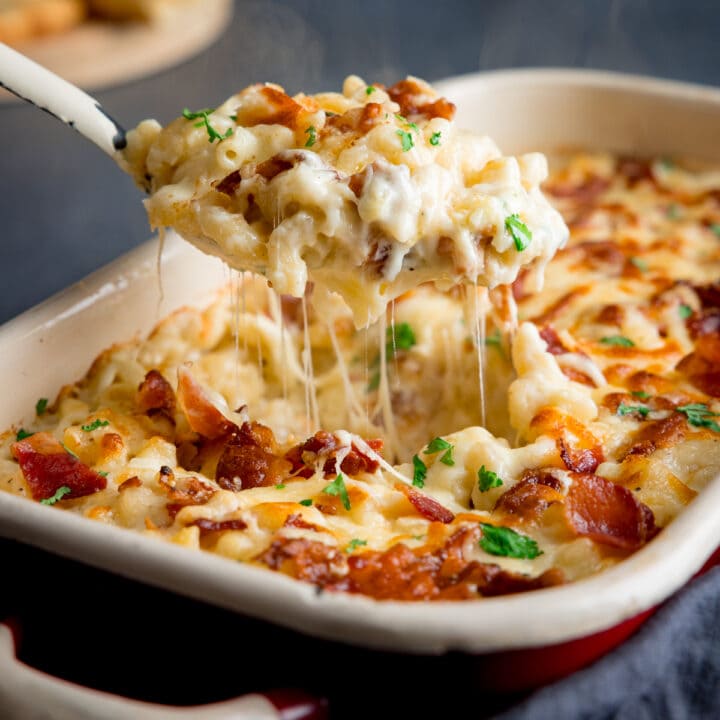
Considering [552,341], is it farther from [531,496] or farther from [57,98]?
[57,98]

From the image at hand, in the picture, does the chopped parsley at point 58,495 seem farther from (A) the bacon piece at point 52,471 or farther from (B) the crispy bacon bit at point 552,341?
(B) the crispy bacon bit at point 552,341

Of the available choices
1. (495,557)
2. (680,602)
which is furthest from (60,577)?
(680,602)

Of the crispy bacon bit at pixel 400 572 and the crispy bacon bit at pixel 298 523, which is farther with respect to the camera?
the crispy bacon bit at pixel 298 523

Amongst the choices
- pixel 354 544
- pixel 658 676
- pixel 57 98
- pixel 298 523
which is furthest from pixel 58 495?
pixel 658 676

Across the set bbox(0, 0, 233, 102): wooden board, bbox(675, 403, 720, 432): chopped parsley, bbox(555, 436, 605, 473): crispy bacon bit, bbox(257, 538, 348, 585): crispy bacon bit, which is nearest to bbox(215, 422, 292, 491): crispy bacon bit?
bbox(257, 538, 348, 585): crispy bacon bit

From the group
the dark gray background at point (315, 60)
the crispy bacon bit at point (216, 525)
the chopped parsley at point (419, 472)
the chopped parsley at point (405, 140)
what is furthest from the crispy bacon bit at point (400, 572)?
the dark gray background at point (315, 60)

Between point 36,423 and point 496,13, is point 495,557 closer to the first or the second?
point 36,423

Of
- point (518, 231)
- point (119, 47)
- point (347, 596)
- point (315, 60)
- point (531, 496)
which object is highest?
point (518, 231)
